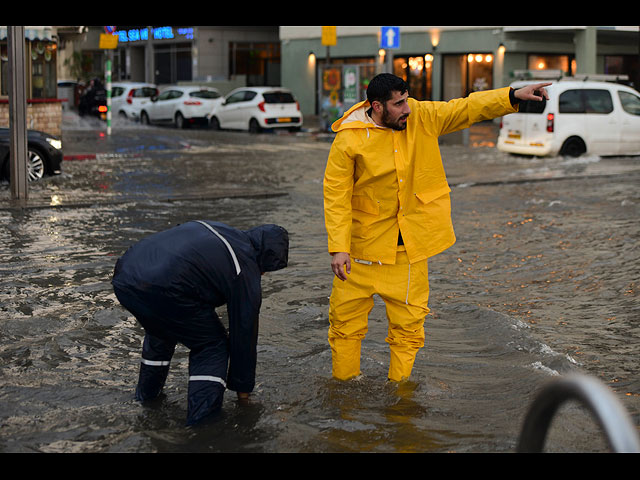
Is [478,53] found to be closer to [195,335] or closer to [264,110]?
[264,110]

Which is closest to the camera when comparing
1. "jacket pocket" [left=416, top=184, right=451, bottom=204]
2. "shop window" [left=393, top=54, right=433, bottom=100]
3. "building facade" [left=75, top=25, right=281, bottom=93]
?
"jacket pocket" [left=416, top=184, right=451, bottom=204]

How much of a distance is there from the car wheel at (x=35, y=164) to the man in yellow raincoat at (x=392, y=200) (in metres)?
12.2

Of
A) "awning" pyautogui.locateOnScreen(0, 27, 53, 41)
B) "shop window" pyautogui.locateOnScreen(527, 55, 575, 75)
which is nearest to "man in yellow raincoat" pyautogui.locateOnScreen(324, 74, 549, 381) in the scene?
"awning" pyautogui.locateOnScreen(0, 27, 53, 41)

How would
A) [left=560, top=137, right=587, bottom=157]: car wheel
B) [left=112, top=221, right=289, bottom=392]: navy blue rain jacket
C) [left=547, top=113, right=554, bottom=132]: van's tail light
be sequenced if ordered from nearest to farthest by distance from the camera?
[left=112, top=221, right=289, bottom=392]: navy blue rain jacket → [left=547, top=113, right=554, bottom=132]: van's tail light → [left=560, top=137, right=587, bottom=157]: car wheel

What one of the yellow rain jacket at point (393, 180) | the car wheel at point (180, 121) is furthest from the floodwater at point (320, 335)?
the car wheel at point (180, 121)

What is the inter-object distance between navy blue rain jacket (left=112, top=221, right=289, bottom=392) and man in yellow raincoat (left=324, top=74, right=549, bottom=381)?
54 cm

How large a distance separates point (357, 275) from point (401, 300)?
0.90 ft

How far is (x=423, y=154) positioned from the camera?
553cm

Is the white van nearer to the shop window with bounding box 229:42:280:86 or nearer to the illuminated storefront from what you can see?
the illuminated storefront

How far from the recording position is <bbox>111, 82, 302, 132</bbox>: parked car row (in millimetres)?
31766
